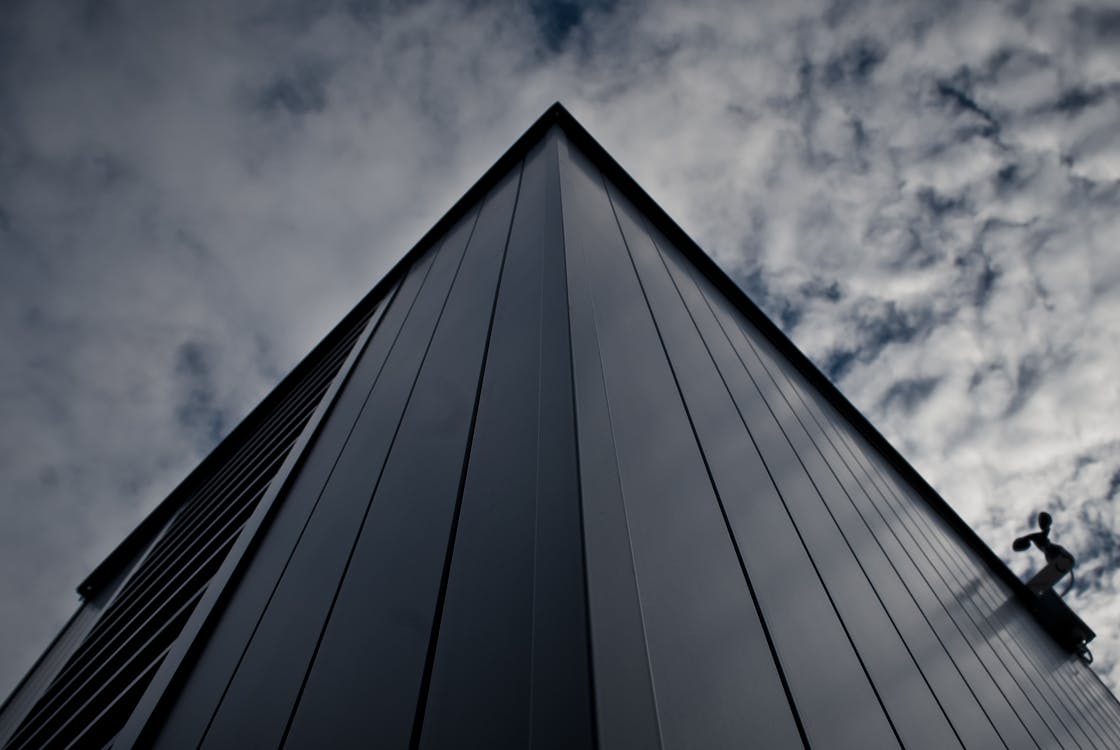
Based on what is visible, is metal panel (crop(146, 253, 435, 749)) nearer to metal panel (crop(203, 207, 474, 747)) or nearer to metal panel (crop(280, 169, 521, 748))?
metal panel (crop(203, 207, 474, 747))

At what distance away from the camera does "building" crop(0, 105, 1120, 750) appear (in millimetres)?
1006

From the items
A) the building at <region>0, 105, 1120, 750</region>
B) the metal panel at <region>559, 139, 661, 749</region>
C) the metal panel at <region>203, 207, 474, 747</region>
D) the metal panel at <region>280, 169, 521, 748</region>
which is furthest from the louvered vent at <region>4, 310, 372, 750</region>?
the metal panel at <region>559, 139, 661, 749</region>

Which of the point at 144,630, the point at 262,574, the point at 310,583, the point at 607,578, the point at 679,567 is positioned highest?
the point at 144,630

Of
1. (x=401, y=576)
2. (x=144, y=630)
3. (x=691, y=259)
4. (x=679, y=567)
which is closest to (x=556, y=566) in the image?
(x=679, y=567)

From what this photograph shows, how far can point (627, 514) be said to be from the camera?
1.23 metres

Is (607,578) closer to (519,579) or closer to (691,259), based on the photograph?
(519,579)

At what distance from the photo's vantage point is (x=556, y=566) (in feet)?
3.42

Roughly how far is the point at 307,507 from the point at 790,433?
2.78 metres

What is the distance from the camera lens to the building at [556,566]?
3.30 ft

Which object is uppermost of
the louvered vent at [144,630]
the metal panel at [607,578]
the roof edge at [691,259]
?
the roof edge at [691,259]

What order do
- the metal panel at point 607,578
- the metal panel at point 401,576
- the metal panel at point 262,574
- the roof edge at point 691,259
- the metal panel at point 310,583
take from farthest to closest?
the roof edge at point 691,259
the metal panel at point 262,574
the metal panel at point 310,583
the metal panel at point 401,576
the metal panel at point 607,578

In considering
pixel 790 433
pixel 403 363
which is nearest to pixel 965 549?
pixel 790 433

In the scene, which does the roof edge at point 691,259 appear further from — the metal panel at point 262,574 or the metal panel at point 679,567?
the metal panel at point 679,567

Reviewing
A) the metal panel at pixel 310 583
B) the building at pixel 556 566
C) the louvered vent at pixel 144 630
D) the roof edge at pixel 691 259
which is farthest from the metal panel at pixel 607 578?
the roof edge at pixel 691 259
